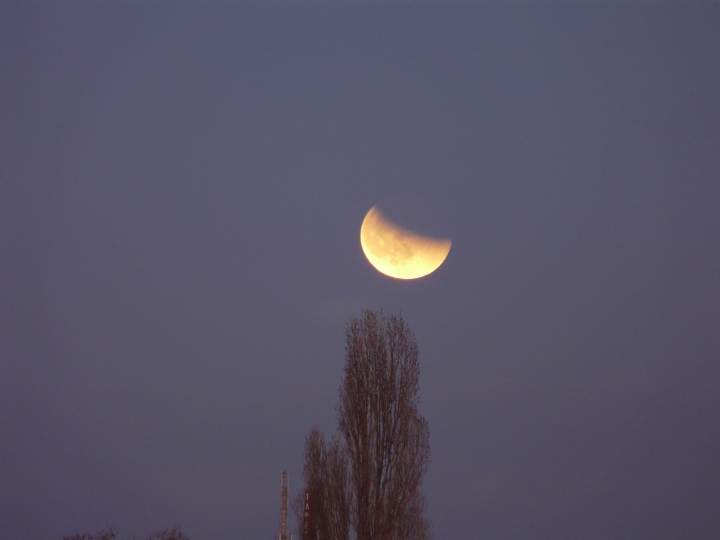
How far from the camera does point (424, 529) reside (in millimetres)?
22688

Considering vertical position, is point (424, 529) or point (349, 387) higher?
point (349, 387)

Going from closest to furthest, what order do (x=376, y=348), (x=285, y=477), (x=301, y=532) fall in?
(x=376, y=348)
(x=301, y=532)
(x=285, y=477)

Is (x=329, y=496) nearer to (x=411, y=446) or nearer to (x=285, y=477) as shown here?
(x=411, y=446)

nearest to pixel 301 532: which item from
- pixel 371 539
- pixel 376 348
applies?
pixel 371 539

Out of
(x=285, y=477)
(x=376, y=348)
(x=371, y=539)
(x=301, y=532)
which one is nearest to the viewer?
(x=371, y=539)

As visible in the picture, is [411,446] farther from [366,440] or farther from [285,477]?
[285,477]

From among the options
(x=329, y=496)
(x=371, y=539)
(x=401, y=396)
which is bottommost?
(x=371, y=539)

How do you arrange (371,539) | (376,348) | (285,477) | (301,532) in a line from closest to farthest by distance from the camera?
(371,539)
(376,348)
(301,532)
(285,477)

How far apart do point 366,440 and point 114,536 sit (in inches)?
269

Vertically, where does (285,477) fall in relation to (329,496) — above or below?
above

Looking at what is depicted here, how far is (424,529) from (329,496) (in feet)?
9.88

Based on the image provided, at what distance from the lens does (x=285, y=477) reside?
96.5ft

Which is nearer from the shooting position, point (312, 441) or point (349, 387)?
point (349, 387)

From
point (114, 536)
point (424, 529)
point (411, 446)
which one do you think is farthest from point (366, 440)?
point (114, 536)
